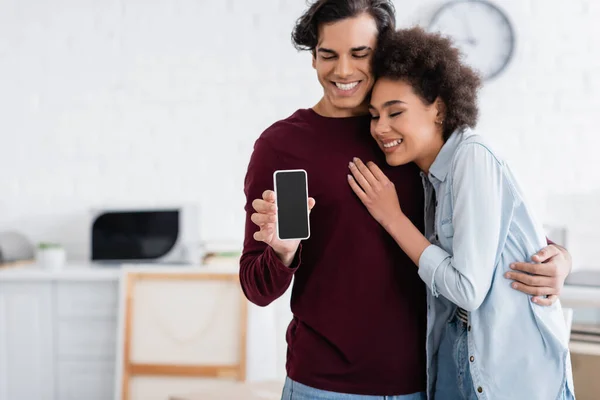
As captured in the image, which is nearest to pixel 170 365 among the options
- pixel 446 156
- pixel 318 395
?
pixel 318 395

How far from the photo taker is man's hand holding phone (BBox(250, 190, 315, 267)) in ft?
3.36

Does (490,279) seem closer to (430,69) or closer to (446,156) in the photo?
(446,156)

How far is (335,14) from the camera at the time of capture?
44.9 inches

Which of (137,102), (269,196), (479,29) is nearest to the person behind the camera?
(269,196)

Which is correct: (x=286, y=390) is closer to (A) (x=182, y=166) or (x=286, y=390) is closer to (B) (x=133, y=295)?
(B) (x=133, y=295)

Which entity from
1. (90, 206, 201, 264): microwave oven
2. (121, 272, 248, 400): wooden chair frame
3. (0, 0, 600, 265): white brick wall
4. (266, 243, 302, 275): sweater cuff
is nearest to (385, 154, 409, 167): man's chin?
(266, 243, 302, 275): sweater cuff

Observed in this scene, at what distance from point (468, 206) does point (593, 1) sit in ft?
6.22

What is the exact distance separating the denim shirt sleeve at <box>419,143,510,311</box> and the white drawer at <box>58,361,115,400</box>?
69.4 inches

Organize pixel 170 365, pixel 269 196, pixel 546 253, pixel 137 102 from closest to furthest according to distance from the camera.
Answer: pixel 269 196 < pixel 546 253 < pixel 170 365 < pixel 137 102

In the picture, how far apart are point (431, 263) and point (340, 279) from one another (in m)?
0.16

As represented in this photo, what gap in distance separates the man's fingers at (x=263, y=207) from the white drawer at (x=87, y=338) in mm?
1579

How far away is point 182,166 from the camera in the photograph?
270 centimetres

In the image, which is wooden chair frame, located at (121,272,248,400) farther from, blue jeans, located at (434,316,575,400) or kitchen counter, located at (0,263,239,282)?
blue jeans, located at (434,316,575,400)

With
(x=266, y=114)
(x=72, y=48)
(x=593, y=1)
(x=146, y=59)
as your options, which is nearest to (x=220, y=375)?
(x=266, y=114)
